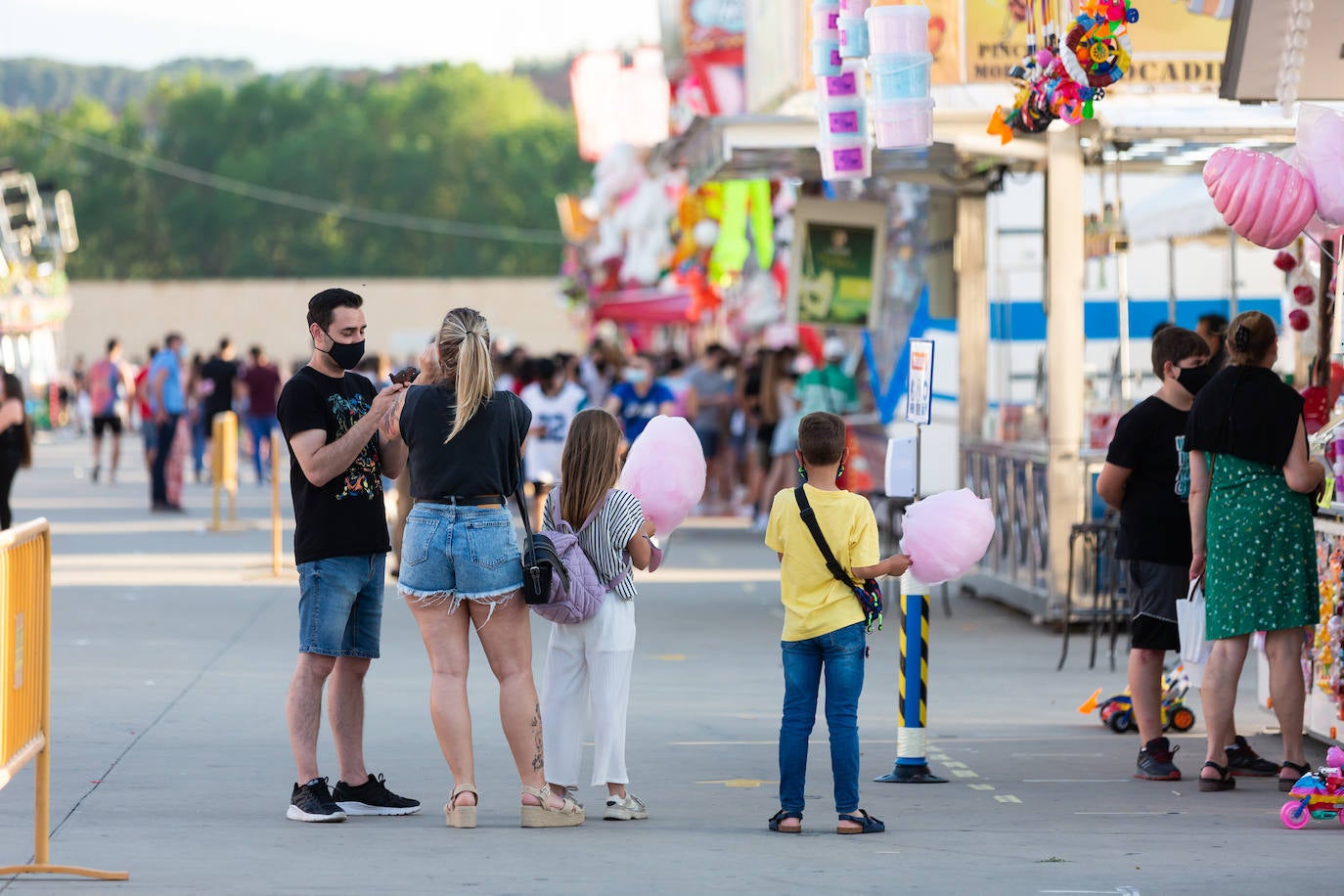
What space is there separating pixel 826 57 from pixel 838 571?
3.53 metres

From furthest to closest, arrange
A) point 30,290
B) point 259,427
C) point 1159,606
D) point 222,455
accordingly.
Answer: point 30,290
point 259,427
point 222,455
point 1159,606

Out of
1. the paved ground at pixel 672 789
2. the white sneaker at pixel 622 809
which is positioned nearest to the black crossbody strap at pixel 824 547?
the paved ground at pixel 672 789

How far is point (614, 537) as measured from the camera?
7.38 metres

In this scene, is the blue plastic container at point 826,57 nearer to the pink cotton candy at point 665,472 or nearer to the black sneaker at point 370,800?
the pink cotton candy at point 665,472

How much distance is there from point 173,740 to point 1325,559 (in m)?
5.06

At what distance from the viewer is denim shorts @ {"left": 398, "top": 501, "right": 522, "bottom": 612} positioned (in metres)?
7.15

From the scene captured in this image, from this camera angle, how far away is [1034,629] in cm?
1362

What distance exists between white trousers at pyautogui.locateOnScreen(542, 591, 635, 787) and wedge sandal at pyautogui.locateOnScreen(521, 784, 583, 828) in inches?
4.1

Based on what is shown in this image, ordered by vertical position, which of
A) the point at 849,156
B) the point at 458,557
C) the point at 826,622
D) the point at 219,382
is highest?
the point at 849,156

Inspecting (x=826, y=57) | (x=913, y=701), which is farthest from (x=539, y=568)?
(x=826, y=57)

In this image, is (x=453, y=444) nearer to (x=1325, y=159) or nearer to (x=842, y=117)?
(x=1325, y=159)

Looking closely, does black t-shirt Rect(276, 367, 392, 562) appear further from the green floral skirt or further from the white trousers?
the green floral skirt

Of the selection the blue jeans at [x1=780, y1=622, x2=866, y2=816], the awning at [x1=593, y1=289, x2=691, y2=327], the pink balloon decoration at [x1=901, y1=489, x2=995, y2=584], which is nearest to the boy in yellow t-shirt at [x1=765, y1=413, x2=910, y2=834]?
the blue jeans at [x1=780, y1=622, x2=866, y2=816]

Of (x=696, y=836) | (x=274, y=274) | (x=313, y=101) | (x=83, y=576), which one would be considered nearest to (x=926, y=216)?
(x=83, y=576)
